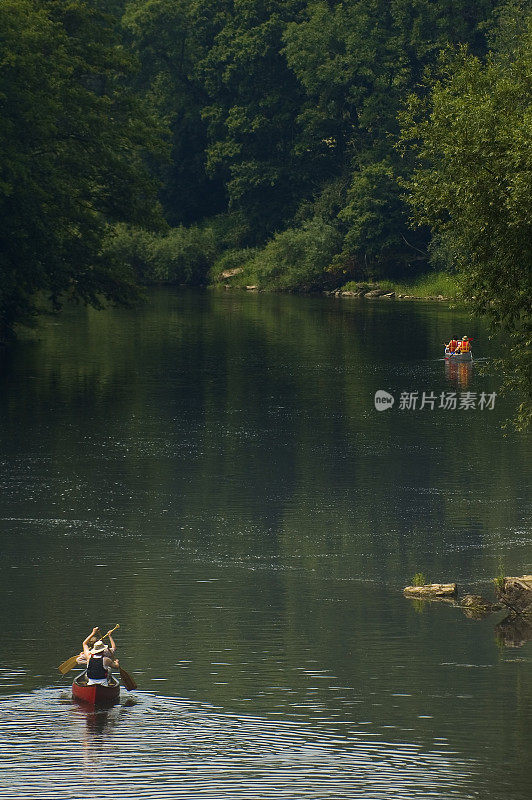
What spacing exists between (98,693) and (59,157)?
5851 centimetres

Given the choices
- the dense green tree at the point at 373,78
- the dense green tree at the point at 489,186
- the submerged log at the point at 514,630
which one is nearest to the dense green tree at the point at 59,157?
the dense green tree at the point at 489,186

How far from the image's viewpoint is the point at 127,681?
2433 cm

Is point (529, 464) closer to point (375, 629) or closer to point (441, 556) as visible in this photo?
point (441, 556)

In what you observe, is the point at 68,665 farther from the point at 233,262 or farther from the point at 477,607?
the point at 233,262

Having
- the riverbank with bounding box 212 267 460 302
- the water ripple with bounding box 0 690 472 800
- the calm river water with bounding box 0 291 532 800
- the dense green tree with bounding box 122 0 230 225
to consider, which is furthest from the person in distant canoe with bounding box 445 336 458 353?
the dense green tree with bounding box 122 0 230 225

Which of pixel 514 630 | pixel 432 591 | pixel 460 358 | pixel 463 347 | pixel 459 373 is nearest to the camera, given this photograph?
pixel 514 630

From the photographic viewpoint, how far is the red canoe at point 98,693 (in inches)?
936

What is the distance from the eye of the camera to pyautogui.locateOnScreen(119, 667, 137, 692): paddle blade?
2411 cm

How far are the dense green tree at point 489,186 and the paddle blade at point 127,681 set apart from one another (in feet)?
41.7

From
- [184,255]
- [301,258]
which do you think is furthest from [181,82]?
[301,258]

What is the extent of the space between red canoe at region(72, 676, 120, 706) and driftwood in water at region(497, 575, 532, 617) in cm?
896

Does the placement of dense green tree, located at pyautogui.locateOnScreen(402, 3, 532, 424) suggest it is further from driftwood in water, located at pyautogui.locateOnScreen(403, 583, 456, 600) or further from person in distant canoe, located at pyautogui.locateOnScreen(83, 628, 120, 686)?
person in distant canoe, located at pyautogui.locateOnScreen(83, 628, 120, 686)

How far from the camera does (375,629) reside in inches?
1109

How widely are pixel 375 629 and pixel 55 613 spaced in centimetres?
654
